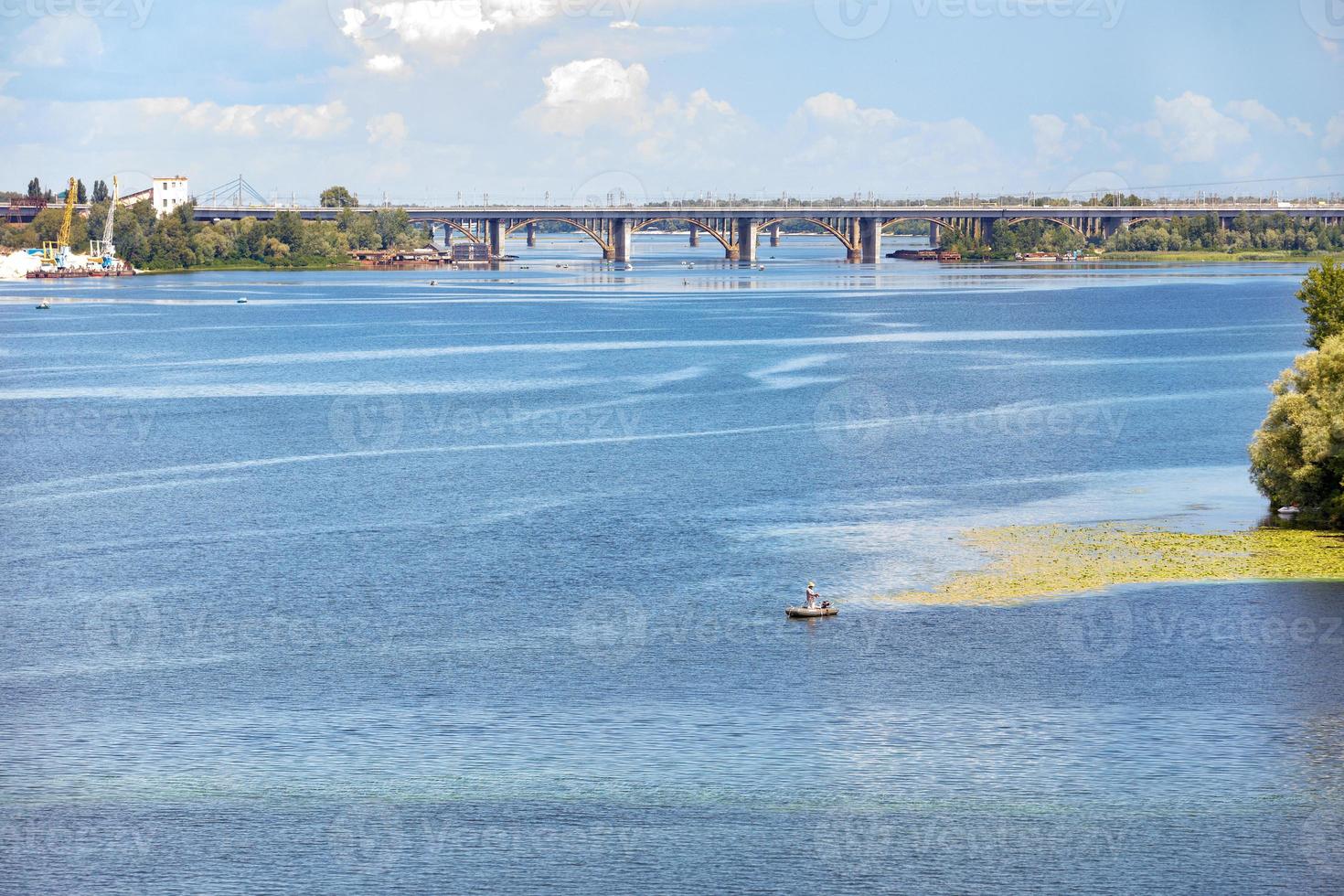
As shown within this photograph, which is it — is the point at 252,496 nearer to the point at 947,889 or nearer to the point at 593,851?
the point at 593,851

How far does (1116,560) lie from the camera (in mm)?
61312

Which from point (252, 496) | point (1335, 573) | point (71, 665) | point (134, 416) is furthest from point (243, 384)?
point (1335, 573)

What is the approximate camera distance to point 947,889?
34.9 meters

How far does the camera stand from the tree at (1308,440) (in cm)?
6375

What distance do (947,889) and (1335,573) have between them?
29.5 m
